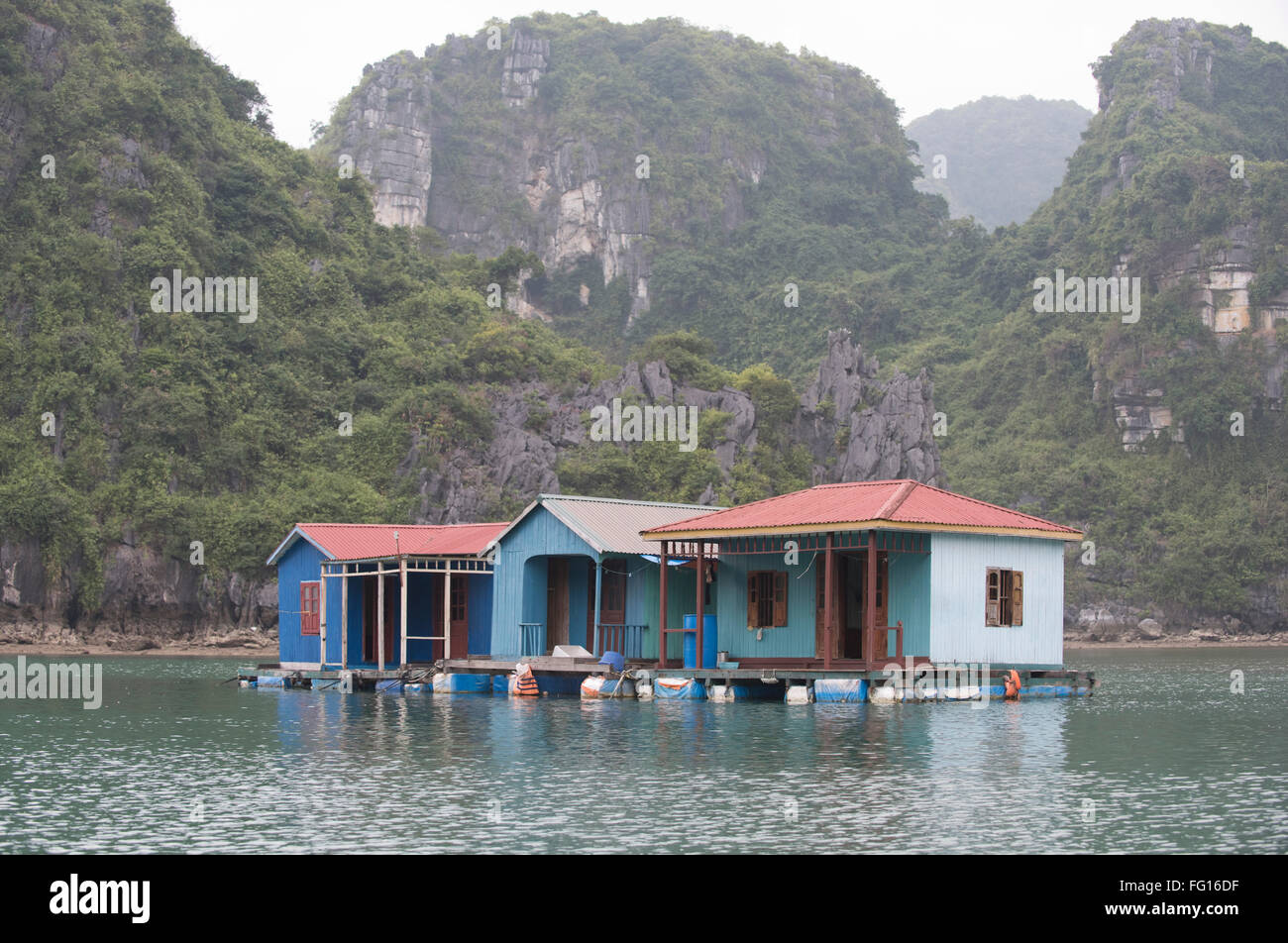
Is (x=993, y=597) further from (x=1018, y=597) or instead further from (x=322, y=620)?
(x=322, y=620)

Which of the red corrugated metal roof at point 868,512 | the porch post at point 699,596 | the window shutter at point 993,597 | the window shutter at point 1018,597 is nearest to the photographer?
the red corrugated metal roof at point 868,512

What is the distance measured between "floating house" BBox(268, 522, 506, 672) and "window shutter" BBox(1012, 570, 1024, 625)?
13141mm

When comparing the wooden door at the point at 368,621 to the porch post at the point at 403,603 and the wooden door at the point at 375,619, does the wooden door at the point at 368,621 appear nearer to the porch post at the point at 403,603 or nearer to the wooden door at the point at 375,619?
the wooden door at the point at 375,619

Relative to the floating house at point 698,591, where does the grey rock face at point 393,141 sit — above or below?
above

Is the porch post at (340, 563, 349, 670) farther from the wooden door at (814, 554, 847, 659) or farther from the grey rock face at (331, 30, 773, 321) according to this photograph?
the grey rock face at (331, 30, 773, 321)

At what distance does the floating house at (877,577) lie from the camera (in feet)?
105

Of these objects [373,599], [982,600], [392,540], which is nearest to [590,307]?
[392,540]

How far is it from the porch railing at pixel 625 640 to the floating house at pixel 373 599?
3.62 metres

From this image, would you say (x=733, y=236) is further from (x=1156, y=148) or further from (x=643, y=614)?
(x=643, y=614)

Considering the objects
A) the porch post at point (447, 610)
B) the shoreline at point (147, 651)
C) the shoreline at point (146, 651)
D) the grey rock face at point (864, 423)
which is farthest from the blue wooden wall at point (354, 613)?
the grey rock face at point (864, 423)

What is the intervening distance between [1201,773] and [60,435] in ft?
189

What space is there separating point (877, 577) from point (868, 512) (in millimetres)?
2042

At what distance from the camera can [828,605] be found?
104 feet
